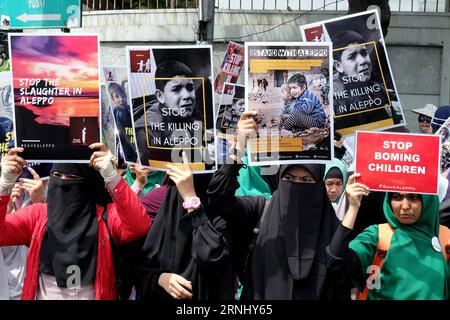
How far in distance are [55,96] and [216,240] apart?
1.06 metres

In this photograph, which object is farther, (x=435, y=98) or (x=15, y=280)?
(x=435, y=98)

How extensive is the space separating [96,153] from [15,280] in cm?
170

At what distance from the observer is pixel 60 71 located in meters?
3.29

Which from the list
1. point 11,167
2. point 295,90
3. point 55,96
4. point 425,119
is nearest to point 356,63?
point 295,90

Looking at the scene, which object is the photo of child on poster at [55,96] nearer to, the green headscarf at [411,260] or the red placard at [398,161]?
the red placard at [398,161]

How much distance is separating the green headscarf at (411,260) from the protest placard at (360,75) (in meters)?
0.52

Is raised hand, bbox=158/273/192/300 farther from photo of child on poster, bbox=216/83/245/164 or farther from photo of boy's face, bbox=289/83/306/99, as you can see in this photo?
photo of child on poster, bbox=216/83/245/164

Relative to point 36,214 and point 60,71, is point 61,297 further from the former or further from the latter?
point 60,71

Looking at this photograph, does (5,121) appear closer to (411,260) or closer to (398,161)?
(398,161)

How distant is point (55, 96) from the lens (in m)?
3.28

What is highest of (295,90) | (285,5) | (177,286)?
(285,5)

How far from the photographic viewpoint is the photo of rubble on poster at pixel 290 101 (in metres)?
3.22

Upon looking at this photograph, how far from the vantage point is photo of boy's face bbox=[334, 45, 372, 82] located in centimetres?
362
